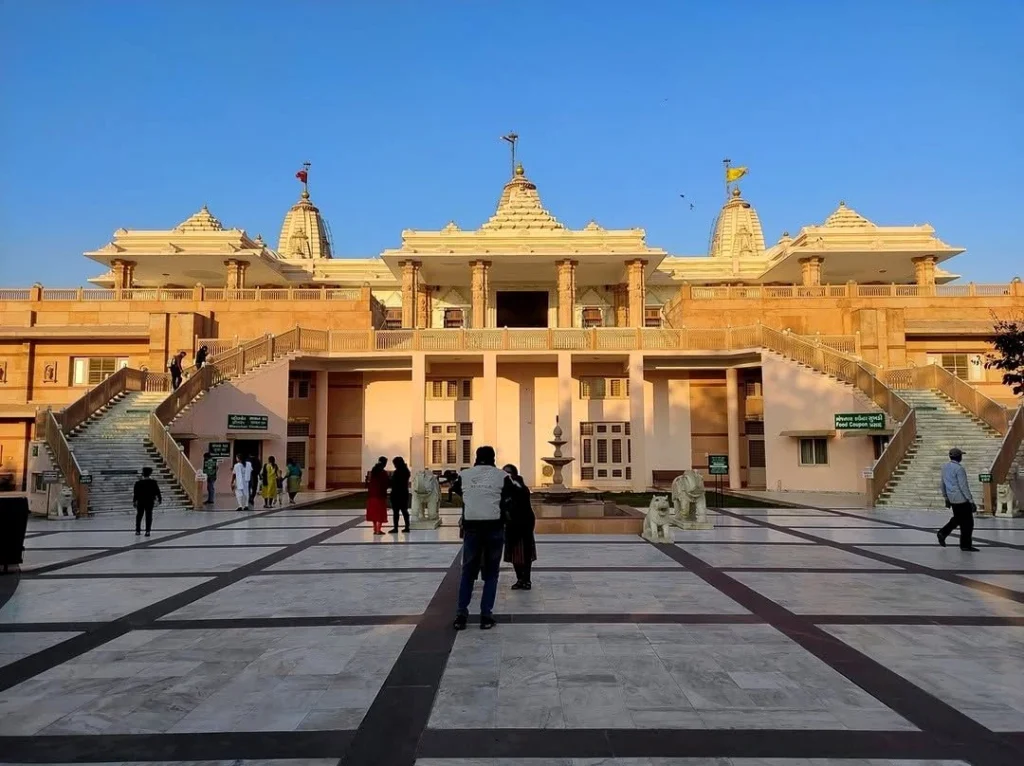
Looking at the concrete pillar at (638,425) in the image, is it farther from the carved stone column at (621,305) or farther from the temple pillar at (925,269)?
the temple pillar at (925,269)

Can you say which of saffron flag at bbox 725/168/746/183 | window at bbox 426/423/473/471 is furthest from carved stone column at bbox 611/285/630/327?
saffron flag at bbox 725/168/746/183

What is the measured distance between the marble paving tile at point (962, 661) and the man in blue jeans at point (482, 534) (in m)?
3.24

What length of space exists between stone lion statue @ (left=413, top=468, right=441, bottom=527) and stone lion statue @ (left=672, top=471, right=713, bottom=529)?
5.31 meters

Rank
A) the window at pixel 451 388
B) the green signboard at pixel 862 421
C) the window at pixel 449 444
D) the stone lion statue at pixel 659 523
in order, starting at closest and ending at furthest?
the stone lion statue at pixel 659 523 < the green signboard at pixel 862 421 < the window at pixel 449 444 < the window at pixel 451 388

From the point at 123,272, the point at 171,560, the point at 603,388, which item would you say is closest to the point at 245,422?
the point at 171,560

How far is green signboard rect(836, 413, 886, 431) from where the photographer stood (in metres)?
23.3

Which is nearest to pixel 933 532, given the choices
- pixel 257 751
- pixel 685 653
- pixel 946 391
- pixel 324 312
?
pixel 685 653

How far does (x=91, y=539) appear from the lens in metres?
14.1

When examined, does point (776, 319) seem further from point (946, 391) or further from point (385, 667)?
point (385, 667)

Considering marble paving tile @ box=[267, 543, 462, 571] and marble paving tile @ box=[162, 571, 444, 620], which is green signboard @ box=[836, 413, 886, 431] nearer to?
marble paving tile @ box=[267, 543, 462, 571]

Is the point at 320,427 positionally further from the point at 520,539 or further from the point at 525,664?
the point at 525,664

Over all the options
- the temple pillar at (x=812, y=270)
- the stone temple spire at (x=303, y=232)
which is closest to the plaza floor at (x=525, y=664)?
the temple pillar at (x=812, y=270)

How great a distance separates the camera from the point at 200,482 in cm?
2103

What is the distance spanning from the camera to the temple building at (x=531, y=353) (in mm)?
28406
